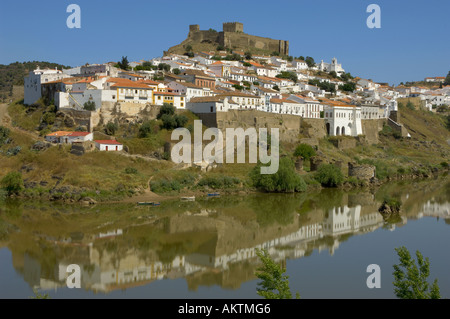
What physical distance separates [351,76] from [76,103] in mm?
47685

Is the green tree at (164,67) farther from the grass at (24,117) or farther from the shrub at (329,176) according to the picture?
the shrub at (329,176)

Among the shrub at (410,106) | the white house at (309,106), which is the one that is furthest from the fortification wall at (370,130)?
the shrub at (410,106)

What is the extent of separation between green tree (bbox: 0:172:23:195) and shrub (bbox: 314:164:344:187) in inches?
654

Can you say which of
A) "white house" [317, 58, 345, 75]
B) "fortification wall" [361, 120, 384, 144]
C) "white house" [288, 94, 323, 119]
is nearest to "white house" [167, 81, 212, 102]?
"white house" [288, 94, 323, 119]

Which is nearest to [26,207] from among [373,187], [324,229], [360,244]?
[324,229]

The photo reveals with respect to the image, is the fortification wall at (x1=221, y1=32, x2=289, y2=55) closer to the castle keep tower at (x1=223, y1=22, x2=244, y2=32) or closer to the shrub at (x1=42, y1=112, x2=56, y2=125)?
the castle keep tower at (x1=223, y1=22, x2=244, y2=32)

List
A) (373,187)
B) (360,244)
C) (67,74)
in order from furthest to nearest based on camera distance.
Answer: (67,74) → (373,187) → (360,244)

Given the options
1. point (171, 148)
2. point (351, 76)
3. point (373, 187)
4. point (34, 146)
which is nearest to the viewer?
point (34, 146)

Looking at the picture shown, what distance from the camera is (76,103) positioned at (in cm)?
3119

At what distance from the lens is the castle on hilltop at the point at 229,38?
2628 inches

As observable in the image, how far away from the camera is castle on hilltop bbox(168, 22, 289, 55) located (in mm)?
66750

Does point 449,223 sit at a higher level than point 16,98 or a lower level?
lower

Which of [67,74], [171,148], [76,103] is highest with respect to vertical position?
[67,74]
